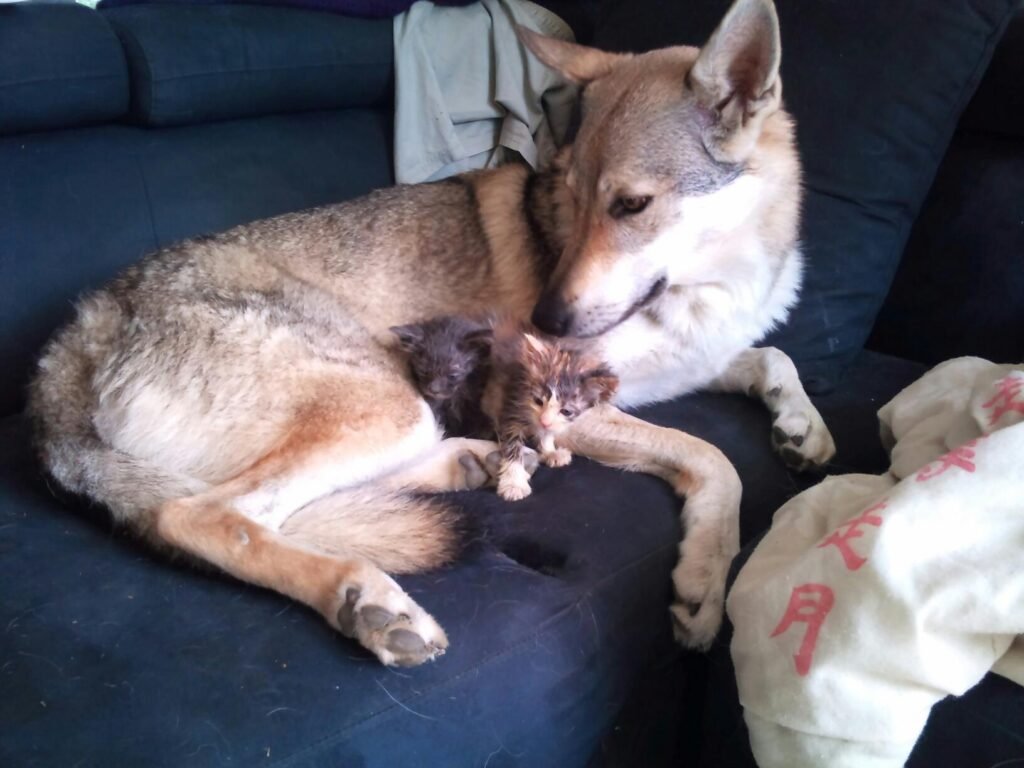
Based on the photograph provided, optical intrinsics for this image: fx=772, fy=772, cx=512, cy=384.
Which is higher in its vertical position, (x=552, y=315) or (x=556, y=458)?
(x=552, y=315)

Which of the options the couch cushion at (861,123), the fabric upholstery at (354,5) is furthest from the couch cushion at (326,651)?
the fabric upholstery at (354,5)

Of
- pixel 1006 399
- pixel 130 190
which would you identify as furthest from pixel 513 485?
pixel 130 190

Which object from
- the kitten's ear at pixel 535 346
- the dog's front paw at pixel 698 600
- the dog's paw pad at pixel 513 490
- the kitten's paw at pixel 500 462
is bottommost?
the dog's front paw at pixel 698 600

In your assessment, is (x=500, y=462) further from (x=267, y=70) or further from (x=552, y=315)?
(x=267, y=70)

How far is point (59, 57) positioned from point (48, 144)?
25 centimetres

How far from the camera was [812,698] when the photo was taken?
1.04 m

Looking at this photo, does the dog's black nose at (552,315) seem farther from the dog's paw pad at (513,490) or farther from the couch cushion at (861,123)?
the couch cushion at (861,123)

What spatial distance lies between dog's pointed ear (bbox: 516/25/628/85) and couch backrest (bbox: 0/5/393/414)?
81 centimetres

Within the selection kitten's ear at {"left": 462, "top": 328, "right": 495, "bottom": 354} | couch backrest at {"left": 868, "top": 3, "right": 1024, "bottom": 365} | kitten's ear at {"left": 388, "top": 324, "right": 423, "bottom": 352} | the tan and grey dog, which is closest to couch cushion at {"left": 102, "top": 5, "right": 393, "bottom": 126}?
the tan and grey dog

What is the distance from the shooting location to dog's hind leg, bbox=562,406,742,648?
1.47m

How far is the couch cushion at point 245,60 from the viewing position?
222 cm

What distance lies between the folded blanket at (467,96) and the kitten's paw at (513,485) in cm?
131

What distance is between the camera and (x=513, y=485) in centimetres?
165

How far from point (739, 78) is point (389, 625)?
4.38ft
